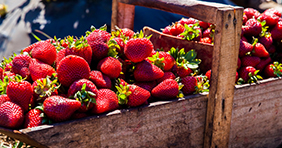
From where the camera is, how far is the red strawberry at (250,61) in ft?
5.39

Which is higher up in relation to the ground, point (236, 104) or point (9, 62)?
point (9, 62)

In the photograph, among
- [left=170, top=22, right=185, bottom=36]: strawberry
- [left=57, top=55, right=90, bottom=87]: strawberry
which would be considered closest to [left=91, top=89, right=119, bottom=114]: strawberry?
[left=57, top=55, right=90, bottom=87]: strawberry

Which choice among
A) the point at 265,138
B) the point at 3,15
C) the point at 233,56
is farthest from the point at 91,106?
the point at 3,15

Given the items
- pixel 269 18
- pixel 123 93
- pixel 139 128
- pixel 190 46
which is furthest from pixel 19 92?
pixel 269 18

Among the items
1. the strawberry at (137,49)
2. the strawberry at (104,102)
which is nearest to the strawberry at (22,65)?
the strawberry at (104,102)

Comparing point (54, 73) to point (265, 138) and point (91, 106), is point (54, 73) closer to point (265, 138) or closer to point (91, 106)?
point (91, 106)

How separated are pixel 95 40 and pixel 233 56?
0.71 meters

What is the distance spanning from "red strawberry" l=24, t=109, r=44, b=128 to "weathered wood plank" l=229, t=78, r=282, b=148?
103 centimetres

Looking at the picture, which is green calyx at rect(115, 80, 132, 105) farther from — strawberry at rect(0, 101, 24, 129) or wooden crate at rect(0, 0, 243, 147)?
strawberry at rect(0, 101, 24, 129)

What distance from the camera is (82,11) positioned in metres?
3.79

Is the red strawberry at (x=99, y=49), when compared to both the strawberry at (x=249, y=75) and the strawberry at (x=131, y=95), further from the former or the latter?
the strawberry at (x=249, y=75)

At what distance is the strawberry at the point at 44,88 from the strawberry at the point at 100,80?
0.16m

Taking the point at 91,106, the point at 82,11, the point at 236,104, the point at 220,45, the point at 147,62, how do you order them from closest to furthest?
the point at 91,106 → the point at 220,45 → the point at 147,62 → the point at 236,104 → the point at 82,11

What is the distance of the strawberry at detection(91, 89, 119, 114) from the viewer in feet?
3.66
